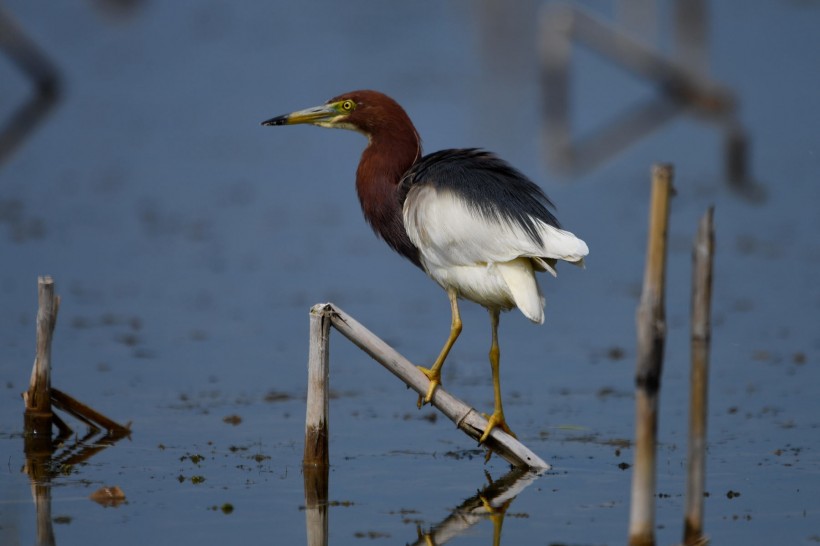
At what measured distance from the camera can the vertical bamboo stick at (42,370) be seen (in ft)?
23.8

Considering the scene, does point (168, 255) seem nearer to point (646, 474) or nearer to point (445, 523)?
point (445, 523)

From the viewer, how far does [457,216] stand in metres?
6.96

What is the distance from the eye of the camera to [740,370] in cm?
974

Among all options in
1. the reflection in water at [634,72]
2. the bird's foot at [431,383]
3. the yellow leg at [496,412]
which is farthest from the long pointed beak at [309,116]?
the reflection in water at [634,72]

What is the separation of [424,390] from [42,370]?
2158 millimetres

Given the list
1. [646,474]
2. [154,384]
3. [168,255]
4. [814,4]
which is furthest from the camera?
[814,4]

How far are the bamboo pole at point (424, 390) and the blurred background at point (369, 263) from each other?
21 cm

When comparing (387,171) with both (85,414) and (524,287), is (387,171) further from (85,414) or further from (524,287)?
(85,414)

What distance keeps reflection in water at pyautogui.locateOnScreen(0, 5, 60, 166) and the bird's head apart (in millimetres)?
12316

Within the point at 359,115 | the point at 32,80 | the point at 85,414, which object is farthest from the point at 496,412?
the point at 32,80

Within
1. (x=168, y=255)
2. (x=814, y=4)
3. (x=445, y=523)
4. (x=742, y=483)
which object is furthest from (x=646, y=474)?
(x=814, y=4)

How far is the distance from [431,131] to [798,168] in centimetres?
560

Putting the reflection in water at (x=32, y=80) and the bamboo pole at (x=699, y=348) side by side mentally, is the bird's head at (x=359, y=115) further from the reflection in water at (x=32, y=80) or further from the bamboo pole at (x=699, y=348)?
the reflection in water at (x=32, y=80)

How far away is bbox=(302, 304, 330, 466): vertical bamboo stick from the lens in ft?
21.6
